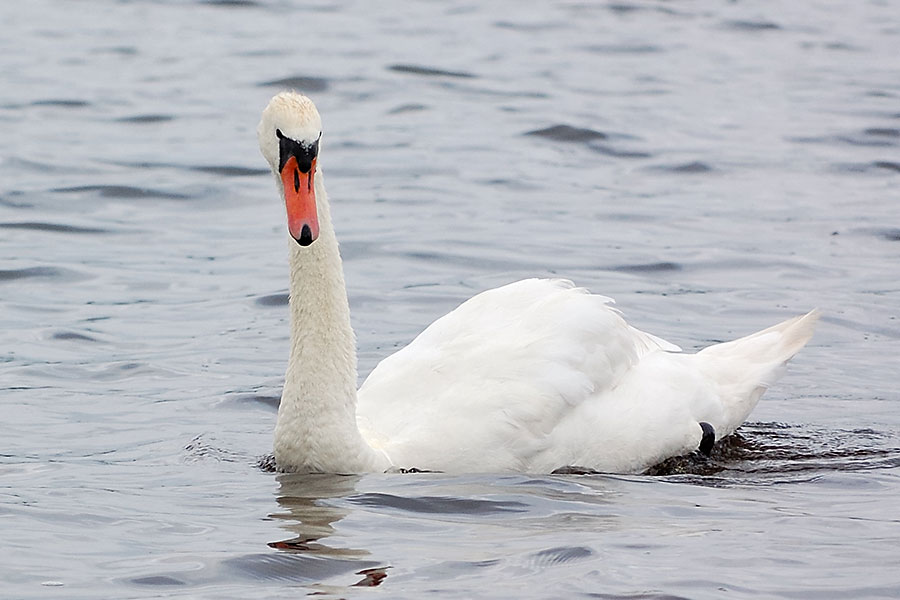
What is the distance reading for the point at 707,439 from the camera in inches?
308

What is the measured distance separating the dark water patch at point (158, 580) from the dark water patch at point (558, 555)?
47.9 inches

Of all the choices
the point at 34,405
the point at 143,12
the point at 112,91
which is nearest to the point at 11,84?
the point at 112,91

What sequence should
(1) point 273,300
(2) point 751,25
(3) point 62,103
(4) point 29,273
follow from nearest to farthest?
(1) point 273,300, (4) point 29,273, (3) point 62,103, (2) point 751,25

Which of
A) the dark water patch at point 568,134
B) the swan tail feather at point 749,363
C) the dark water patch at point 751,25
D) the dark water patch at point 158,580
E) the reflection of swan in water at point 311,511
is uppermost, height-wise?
the dark water patch at point 751,25

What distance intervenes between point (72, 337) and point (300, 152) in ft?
11.4

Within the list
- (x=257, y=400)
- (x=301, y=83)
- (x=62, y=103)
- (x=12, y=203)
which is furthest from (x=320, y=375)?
(x=301, y=83)

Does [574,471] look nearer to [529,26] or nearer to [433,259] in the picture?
[433,259]

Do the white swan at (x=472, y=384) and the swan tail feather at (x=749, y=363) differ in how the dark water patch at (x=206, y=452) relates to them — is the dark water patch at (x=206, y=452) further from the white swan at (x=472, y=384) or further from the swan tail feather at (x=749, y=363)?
the swan tail feather at (x=749, y=363)

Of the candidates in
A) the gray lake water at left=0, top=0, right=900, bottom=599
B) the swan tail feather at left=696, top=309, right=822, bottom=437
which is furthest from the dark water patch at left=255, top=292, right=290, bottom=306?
the swan tail feather at left=696, top=309, right=822, bottom=437

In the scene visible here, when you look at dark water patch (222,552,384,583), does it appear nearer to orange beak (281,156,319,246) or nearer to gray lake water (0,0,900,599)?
gray lake water (0,0,900,599)

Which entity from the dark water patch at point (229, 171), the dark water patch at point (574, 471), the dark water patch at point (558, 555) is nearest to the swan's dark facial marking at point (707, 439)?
the dark water patch at point (574, 471)

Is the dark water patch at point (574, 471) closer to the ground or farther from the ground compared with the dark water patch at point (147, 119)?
closer to the ground

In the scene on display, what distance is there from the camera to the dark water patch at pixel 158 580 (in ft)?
18.9

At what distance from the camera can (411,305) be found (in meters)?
10.8
